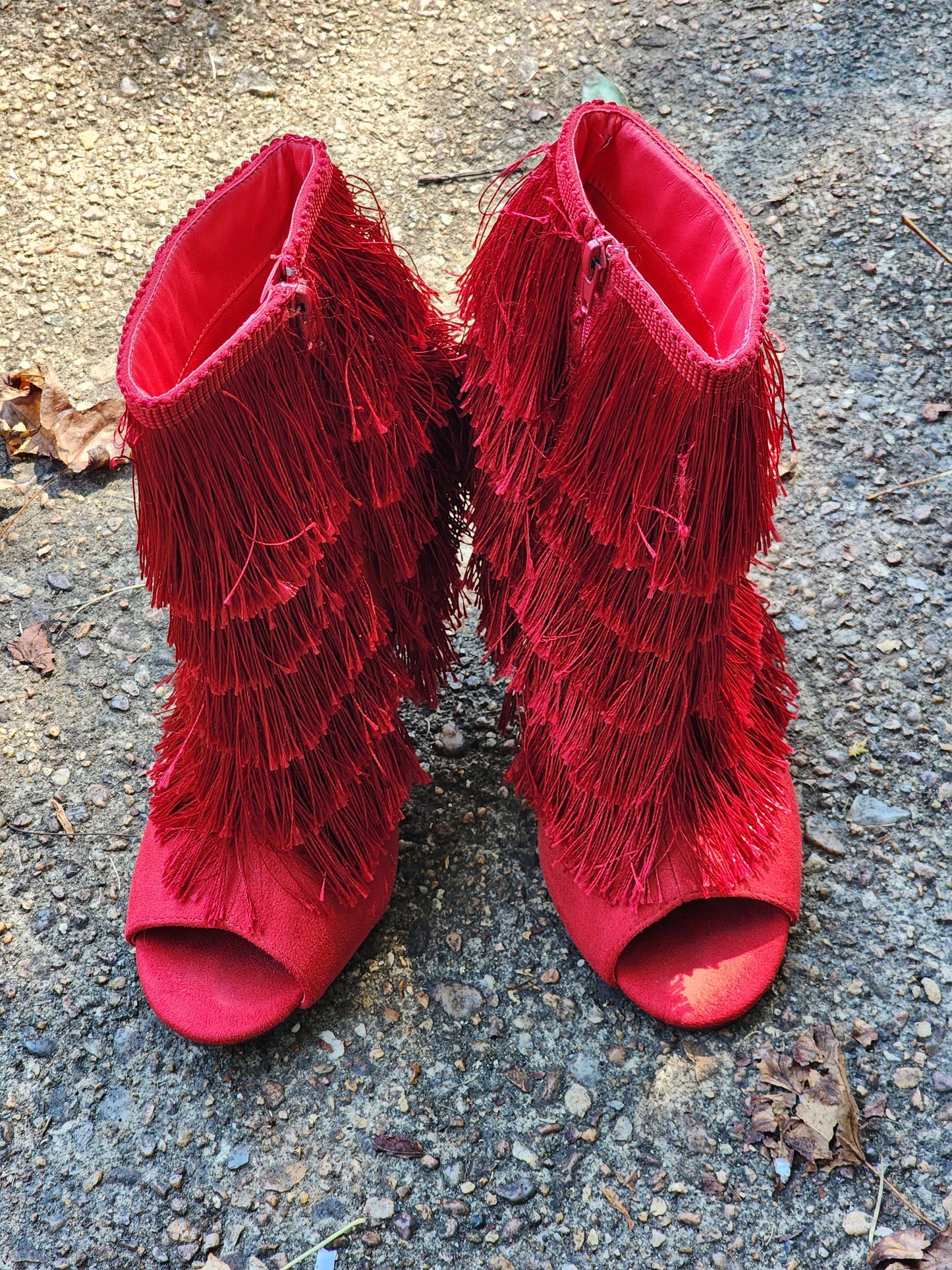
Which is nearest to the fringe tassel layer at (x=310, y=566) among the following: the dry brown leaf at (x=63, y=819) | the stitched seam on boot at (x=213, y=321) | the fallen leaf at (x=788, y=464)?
the stitched seam on boot at (x=213, y=321)

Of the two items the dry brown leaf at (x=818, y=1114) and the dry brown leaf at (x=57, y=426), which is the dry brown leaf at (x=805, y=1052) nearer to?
the dry brown leaf at (x=818, y=1114)

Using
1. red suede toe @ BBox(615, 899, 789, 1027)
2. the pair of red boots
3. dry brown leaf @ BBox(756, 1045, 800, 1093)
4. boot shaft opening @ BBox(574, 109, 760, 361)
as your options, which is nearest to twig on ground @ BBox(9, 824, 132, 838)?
the pair of red boots

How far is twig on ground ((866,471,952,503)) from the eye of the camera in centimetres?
161

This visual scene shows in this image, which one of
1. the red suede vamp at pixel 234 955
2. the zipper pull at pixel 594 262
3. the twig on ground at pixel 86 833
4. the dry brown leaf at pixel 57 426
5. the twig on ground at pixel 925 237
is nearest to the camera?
the zipper pull at pixel 594 262

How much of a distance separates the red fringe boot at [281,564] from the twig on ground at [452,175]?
1.11 metres

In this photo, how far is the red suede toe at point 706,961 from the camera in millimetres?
1093

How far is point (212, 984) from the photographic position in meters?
1.11

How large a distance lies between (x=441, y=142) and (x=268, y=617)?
1.52 metres

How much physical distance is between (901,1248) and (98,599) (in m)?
1.24

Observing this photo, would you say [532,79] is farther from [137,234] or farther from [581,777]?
[581,777]

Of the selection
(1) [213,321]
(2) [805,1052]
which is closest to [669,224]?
(1) [213,321]

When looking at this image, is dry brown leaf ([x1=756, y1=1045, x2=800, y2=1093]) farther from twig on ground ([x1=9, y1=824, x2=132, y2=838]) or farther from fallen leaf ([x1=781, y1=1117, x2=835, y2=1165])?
twig on ground ([x1=9, y1=824, x2=132, y2=838])

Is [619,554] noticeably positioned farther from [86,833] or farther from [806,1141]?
[86,833]

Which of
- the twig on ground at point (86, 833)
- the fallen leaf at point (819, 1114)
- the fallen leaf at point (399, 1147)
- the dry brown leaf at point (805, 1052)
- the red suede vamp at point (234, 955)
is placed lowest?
the fallen leaf at point (399, 1147)
